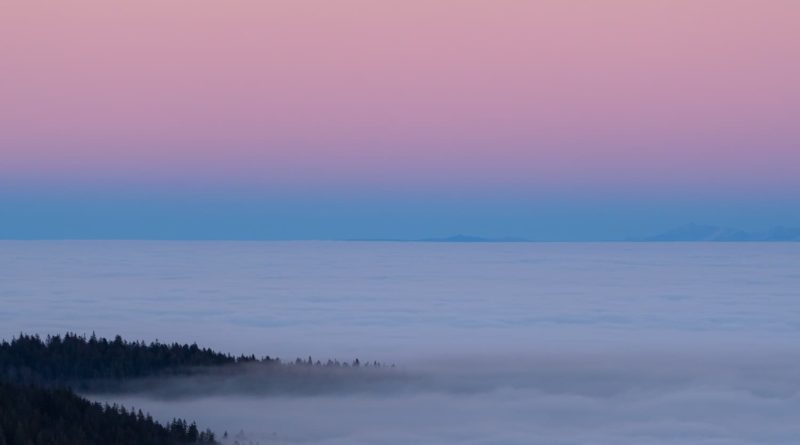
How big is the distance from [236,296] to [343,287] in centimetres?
814

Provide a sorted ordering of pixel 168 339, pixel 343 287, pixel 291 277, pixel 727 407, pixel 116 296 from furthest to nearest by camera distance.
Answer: pixel 291 277 → pixel 343 287 → pixel 116 296 → pixel 168 339 → pixel 727 407

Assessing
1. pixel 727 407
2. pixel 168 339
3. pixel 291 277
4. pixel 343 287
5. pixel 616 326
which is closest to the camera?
pixel 727 407

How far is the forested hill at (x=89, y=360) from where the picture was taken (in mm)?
22422

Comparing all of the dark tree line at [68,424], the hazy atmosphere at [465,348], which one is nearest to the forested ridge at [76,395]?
the dark tree line at [68,424]

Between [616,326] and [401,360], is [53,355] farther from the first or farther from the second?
[616,326]

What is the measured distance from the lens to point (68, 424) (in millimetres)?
15336

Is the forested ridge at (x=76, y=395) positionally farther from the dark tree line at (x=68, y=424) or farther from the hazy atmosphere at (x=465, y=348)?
the hazy atmosphere at (x=465, y=348)

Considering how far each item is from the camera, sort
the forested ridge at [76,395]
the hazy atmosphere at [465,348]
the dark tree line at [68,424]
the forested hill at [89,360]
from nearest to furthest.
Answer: the dark tree line at [68,424] → the forested ridge at [76,395] → the hazy atmosphere at [465,348] → the forested hill at [89,360]

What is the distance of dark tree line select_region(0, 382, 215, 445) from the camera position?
46.2 ft

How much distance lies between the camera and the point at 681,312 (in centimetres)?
4400

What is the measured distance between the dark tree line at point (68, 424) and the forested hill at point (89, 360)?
5.03 m

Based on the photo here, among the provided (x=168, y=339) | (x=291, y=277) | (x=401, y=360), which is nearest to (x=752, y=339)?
(x=401, y=360)

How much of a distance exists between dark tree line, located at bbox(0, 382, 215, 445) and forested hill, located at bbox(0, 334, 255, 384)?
5.03 metres

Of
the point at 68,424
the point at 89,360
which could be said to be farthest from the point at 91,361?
the point at 68,424
